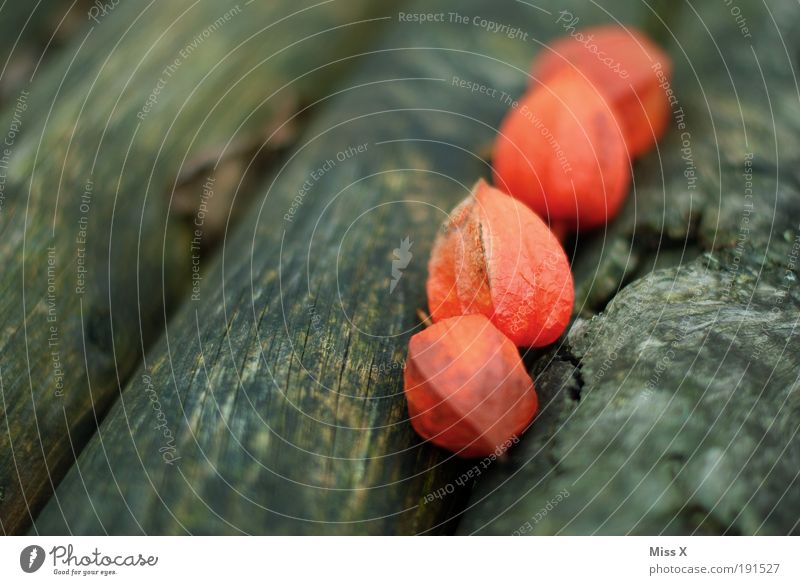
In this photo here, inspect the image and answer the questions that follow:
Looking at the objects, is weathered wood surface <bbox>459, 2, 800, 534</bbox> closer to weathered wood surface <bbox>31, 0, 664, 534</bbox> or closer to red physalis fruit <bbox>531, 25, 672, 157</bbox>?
red physalis fruit <bbox>531, 25, 672, 157</bbox>

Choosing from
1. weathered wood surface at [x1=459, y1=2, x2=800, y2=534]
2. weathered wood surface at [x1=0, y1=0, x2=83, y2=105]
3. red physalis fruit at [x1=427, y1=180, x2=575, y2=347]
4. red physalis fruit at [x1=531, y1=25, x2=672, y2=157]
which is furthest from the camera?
weathered wood surface at [x1=0, y1=0, x2=83, y2=105]

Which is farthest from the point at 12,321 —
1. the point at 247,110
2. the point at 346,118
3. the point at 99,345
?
the point at 346,118

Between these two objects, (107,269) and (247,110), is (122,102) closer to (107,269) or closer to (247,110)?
(247,110)
